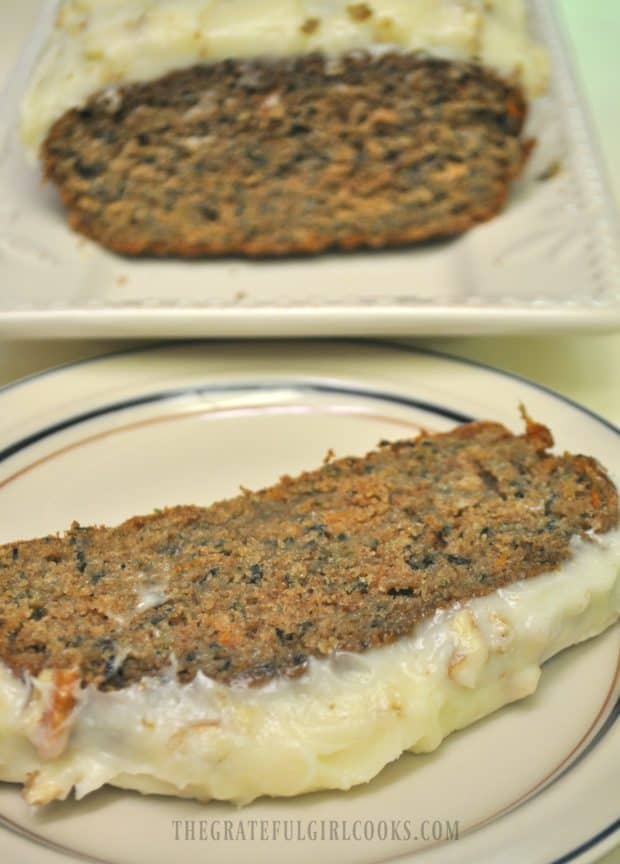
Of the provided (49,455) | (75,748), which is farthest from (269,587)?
(49,455)

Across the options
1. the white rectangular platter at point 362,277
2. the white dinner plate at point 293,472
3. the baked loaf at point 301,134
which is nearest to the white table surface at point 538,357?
the white rectangular platter at point 362,277

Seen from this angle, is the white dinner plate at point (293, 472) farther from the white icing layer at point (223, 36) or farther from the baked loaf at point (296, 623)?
the white icing layer at point (223, 36)

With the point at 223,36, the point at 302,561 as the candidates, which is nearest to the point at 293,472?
the point at 302,561

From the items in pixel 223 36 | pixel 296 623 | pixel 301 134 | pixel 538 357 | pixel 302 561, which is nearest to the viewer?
pixel 296 623

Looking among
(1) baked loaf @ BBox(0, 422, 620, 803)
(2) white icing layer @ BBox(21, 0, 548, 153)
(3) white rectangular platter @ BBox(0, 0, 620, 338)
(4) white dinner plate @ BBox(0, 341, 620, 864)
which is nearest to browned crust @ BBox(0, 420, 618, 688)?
(1) baked loaf @ BBox(0, 422, 620, 803)

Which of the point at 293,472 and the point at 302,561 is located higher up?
the point at 302,561

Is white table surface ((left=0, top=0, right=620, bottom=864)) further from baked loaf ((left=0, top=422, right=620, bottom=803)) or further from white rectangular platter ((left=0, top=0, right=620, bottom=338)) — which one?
baked loaf ((left=0, top=422, right=620, bottom=803))

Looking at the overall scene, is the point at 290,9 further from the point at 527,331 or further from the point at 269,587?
the point at 269,587

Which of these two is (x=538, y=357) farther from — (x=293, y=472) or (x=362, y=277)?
(x=293, y=472)

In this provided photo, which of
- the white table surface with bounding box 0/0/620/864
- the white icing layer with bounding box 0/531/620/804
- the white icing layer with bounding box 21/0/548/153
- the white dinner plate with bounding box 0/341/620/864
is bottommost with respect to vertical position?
the white table surface with bounding box 0/0/620/864
